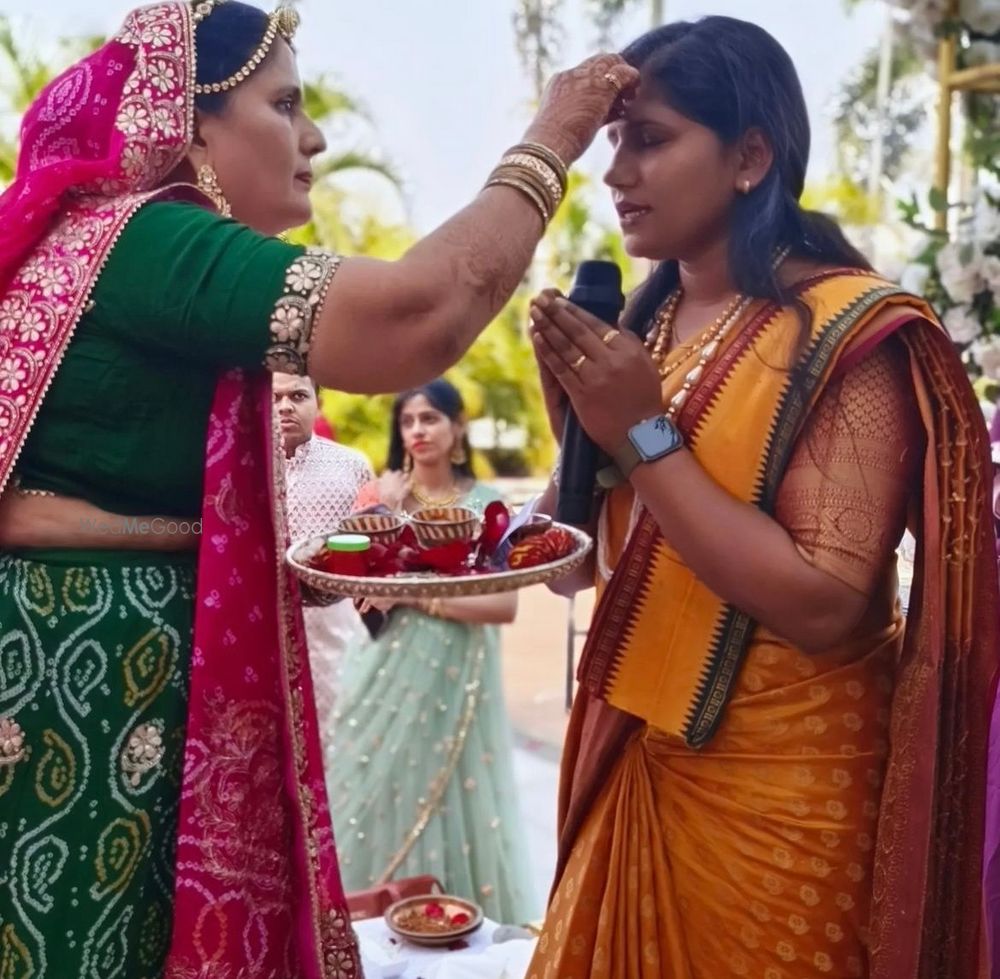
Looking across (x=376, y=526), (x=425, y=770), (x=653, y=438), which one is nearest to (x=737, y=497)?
(x=653, y=438)

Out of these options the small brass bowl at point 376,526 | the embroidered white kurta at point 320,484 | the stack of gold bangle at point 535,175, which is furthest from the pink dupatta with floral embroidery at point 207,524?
the stack of gold bangle at point 535,175

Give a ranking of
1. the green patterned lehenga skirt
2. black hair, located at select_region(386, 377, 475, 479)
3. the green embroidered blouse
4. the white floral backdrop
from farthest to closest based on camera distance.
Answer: black hair, located at select_region(386, 377, 475, 479), the white floral backdrop, the green patterned lehenga skirt, the green embroidered blouse

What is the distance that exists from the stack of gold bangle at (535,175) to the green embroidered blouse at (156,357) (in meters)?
0.26

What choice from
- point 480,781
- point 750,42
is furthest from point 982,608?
point 480,781

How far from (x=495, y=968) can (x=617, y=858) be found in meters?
0.89

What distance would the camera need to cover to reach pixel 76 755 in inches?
46.9

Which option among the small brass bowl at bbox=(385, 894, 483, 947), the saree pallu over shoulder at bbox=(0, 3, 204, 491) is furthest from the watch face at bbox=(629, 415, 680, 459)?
the small brass bowl at bbox=(385, 894, 483, 947)

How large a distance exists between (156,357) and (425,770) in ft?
7.42

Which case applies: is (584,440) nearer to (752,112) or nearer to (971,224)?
(752,112)

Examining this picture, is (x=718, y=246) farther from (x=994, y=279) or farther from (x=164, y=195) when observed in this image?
(x=994, y=279)

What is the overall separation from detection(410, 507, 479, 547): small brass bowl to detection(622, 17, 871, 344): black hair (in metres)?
0.47

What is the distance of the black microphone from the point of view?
53.7 inches

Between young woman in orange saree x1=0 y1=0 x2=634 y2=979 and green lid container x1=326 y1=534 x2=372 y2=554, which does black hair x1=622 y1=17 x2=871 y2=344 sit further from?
green lid container x1=326 y1=534 x2=372 y2=554

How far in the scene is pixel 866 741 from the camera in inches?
52.9
